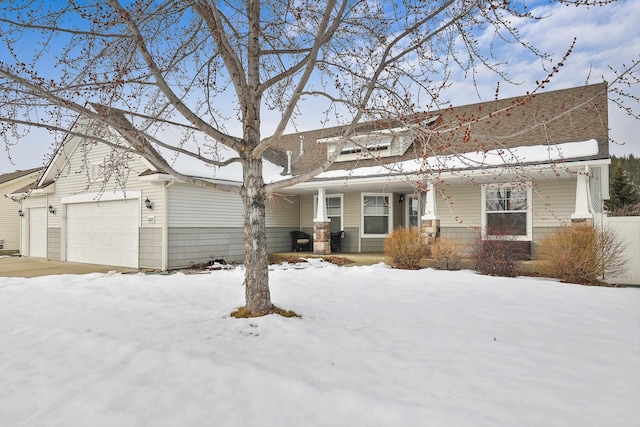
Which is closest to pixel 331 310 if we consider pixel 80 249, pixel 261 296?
pixel 261 296

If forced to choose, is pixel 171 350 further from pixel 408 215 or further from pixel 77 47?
pixel 408 215

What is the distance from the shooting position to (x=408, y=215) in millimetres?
14094

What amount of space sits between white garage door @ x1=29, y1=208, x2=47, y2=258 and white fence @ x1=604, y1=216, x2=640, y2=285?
1843cm

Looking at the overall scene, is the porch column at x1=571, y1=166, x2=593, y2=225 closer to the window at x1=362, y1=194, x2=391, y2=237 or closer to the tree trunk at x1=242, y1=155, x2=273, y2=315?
the window at x1=362, y1=194, x2=391, y2=237

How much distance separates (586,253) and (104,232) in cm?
1355

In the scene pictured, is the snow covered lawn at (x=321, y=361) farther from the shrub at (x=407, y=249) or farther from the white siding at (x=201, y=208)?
the white siding at (x=201, y=208)

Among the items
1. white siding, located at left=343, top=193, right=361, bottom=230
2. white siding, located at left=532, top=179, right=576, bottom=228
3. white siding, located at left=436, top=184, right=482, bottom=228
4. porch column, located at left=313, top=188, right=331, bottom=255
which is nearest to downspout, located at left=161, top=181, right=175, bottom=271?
porch column, located at left=313, top=188, right=331, bottom=255

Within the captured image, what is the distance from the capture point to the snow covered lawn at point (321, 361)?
2625mm

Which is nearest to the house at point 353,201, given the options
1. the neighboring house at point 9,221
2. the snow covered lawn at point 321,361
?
the snow covered lawn at point 321,361

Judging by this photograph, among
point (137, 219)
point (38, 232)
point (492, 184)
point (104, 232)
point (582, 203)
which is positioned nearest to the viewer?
point (492, 184)

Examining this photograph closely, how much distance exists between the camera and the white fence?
325 inches

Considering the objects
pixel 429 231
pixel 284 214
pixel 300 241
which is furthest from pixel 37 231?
pixel 429 231

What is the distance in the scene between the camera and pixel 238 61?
5.20m

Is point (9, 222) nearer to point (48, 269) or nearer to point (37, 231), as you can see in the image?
point (37, 231)
